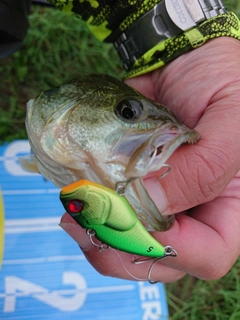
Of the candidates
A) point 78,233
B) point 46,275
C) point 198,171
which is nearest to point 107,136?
point 198,171

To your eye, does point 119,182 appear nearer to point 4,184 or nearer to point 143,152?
point 143,152

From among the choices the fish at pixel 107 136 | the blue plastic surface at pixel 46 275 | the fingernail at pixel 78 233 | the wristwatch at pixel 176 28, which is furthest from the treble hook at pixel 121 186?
the blue plastic surface at pixel 46 275

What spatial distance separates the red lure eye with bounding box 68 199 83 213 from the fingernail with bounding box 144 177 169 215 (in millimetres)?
151

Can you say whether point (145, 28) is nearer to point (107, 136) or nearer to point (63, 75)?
point (107, 136)

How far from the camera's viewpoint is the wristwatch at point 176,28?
1151 millimetres

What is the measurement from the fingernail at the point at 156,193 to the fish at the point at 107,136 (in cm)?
3

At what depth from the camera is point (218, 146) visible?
85 centimetres

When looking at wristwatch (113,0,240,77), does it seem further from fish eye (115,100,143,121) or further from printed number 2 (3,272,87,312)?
printed number 2 (3,272,87,312)

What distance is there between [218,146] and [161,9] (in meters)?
0.58

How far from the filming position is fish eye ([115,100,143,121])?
772 mm

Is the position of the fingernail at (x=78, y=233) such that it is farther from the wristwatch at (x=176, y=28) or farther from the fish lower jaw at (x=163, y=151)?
the wristwatch at (x=176, y=28)

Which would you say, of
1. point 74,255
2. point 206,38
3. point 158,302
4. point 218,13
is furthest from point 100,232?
point 158,302

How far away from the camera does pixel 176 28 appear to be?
120 centimetres

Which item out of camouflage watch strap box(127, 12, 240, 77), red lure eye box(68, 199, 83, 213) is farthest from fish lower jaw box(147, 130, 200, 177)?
camouflage watch strap box(127, 12, 240, 77)
